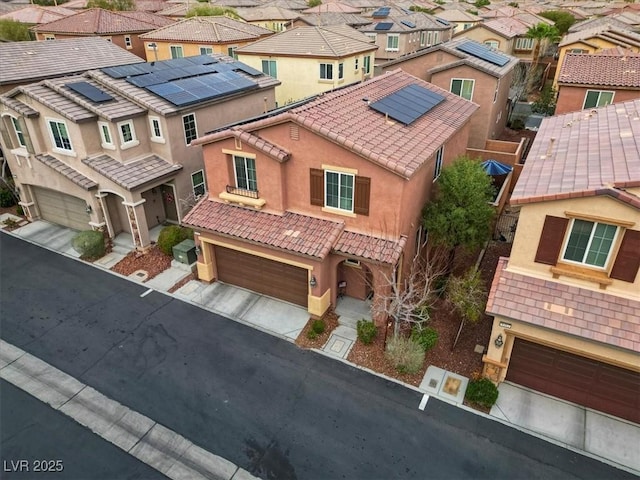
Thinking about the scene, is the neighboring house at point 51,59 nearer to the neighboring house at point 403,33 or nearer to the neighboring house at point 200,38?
the neighboring house at point 200,38

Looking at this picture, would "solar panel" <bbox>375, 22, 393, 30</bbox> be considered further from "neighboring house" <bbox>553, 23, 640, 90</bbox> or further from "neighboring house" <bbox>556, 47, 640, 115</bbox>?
"neighboring house" <bbox>556, 47, 640, 115</bbox>

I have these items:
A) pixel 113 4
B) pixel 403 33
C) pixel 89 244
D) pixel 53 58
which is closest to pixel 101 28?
pixel 53 58

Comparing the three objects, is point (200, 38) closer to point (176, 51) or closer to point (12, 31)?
point (176, 51)

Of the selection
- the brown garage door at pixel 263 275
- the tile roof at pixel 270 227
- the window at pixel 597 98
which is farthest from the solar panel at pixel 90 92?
the window at pixel 597 98

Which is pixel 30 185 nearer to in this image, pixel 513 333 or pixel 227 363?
pixel 227 363

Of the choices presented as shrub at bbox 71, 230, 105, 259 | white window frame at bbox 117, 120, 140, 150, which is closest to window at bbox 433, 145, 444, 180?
white window frame at bbox 117, 120, 140, 150
